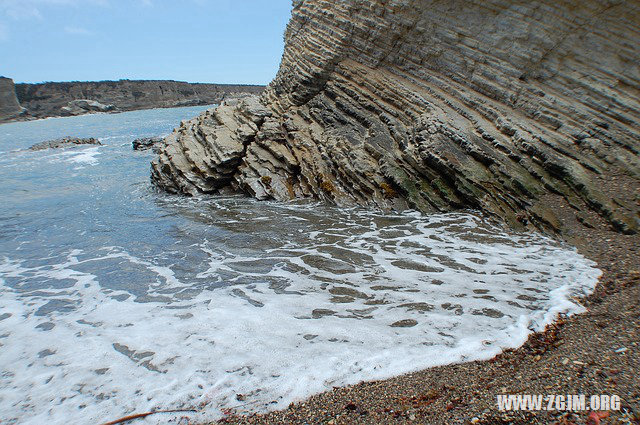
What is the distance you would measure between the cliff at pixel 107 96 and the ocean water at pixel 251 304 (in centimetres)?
10739

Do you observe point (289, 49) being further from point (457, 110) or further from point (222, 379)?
point (222, 379)

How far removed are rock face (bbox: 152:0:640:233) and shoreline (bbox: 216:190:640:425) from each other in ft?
17.4

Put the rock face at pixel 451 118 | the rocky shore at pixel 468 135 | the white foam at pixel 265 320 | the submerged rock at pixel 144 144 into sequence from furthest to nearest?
the submerged rock at pixel 144 144, the rock face at pixel 451 118, the rocky shore at pixel 468 135, the white foam at pixel 265 320

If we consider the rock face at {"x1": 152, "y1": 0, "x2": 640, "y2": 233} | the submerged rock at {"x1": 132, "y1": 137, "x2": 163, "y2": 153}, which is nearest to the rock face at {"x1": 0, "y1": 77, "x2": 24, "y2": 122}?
the submerged rock at {"x1": 132, "y1": 137, "x2": 163, "y2": 153}

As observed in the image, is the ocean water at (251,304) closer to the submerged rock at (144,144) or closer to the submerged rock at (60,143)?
the submerged rock at (144,144)

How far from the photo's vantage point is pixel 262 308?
6.04 meters

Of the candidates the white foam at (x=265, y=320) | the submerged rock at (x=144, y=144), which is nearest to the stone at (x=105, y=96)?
the submerged rock at (x=144, y=144)

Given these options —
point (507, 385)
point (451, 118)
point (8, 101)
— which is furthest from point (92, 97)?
point (507, 385)

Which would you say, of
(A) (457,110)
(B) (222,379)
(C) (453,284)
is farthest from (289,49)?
(B) (222,379)

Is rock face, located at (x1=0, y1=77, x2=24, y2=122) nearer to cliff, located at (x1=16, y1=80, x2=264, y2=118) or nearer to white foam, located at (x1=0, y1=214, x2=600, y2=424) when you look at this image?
cliff, located at (x1=16, y1=80, x2=264, y2=118)

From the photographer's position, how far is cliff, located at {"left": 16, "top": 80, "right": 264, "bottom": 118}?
98.8m

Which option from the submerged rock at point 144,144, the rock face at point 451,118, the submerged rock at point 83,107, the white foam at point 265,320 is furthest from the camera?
the submerged rock at point 83,107

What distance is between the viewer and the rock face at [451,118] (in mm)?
10320

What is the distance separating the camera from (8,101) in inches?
Result: 3593
